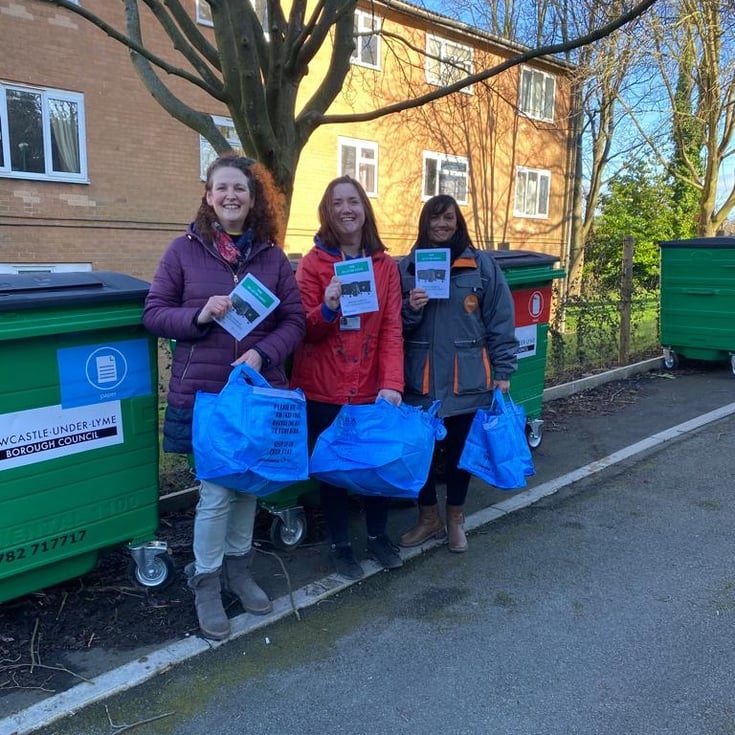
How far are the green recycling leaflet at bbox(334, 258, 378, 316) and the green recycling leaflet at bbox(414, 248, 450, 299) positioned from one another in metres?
0.42

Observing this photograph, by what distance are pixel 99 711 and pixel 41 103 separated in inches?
409

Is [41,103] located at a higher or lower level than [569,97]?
lower

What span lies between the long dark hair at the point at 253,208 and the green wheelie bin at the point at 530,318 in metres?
2.47

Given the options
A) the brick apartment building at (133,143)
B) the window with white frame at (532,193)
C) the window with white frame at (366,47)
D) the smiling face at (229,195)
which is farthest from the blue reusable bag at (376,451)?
the window with white frame at (532,193)

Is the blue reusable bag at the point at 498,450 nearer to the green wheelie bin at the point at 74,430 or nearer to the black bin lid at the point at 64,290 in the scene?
the green wheelie bin at the point at 74,430

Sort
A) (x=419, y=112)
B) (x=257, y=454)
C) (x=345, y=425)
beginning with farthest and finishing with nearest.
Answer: (x=419, y=112) < (x=345, y=425) < (x=257, y=454)

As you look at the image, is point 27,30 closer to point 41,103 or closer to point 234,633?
point 41,103

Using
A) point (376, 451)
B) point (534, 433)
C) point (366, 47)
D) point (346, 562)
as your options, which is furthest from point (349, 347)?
point (366, 47)

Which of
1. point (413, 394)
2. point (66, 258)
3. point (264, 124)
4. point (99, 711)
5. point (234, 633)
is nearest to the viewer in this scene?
point (99, 711)

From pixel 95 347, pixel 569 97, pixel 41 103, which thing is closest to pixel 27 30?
pixel 41 103

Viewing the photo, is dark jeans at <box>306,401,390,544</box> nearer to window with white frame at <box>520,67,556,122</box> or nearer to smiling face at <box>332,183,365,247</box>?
smiling face at <box>332,183,365,247</box>

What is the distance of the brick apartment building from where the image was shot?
10383 millimetres

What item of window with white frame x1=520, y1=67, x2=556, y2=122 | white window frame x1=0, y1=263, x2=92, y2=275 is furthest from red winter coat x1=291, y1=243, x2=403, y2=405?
window with white frame x1=520, y1=67, x2=556, y2=122

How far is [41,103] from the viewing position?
1051 cm
